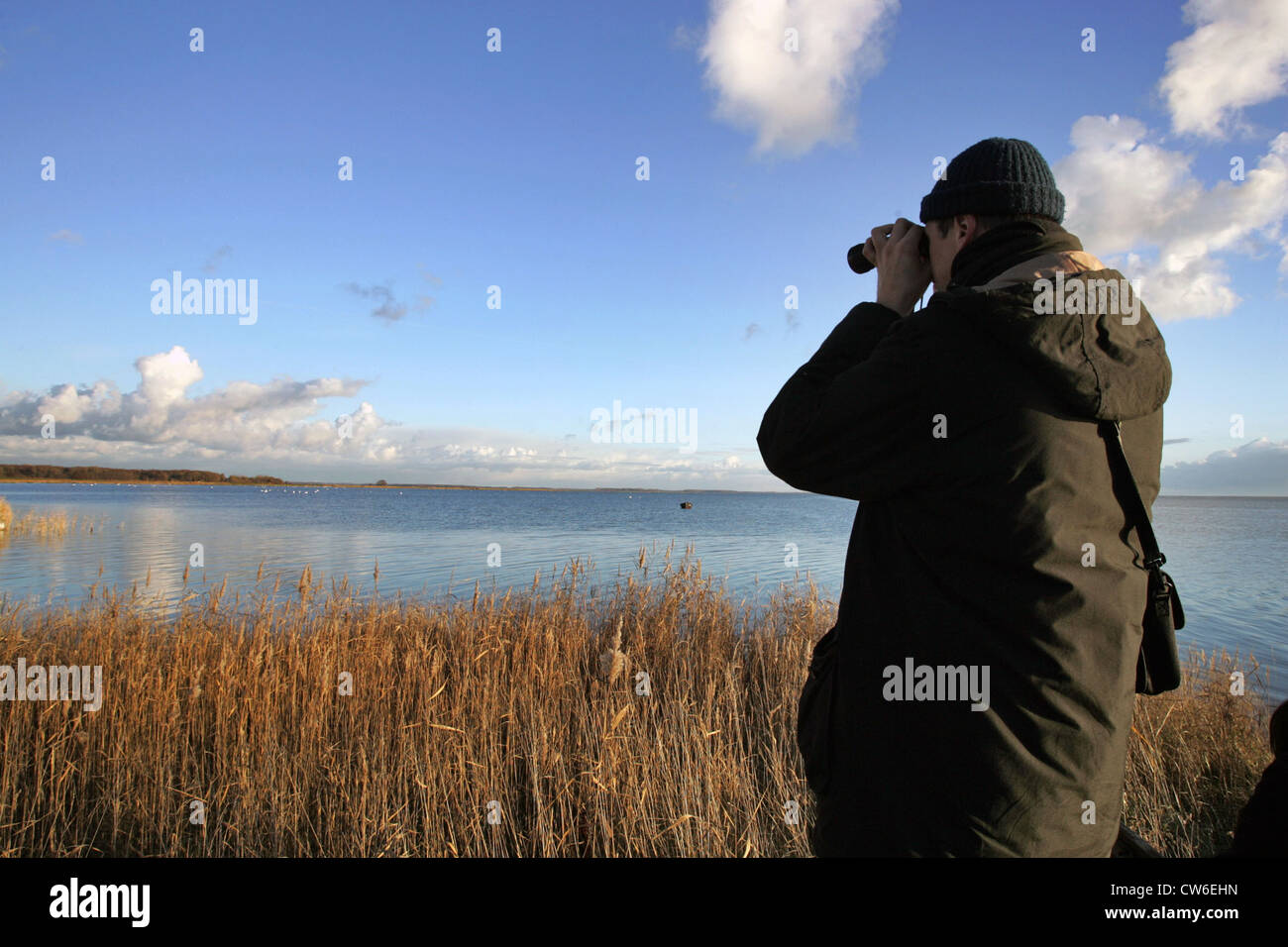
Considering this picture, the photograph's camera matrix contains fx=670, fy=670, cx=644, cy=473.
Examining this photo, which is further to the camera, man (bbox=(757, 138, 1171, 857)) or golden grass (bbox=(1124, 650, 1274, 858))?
golden grass (bbox=(1124, 650, 1274, 858))

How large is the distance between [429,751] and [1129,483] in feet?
12.7

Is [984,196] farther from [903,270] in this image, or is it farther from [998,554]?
→ [998,554]

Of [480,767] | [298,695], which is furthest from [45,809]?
[480,767]

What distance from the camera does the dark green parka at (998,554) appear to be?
1126mm

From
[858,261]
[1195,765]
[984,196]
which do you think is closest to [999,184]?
[984,196]

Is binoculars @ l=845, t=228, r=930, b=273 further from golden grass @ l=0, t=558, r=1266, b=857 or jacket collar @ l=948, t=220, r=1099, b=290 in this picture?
golden grass @ l=0, t=558, r=1266, b=857

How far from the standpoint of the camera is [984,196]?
1373mm

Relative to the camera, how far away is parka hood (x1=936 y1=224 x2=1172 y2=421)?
1102 millimetres

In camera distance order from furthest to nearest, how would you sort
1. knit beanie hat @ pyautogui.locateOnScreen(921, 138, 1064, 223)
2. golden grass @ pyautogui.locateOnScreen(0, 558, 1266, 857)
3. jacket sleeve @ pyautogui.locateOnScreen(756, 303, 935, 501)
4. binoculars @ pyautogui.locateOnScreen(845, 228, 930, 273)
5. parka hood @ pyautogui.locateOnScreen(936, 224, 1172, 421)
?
golden grass @ pyautogui.locateOnScreen(0, 558, 1266, 857) → binoculars @ pyautogui.locateOnScreen(845, 228, 930, 273) → knit beanie hat @ pyautogui.locateOnScreen(921, 138, 1064, 223) → jacket sleeve @ pyautogui.locateOnScreen(756, 303, 935, 501) → parka hood @ pyautogui.locateOnScreen(936, 224, 1172, 421)

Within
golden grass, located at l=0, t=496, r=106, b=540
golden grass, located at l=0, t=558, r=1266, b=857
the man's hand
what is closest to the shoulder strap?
the man's hand

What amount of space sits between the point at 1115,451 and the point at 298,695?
538cm

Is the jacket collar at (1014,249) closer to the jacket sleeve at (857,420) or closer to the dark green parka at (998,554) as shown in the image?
the dark green parka at (998,554)

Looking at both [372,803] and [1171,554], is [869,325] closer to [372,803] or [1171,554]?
[372,803]
